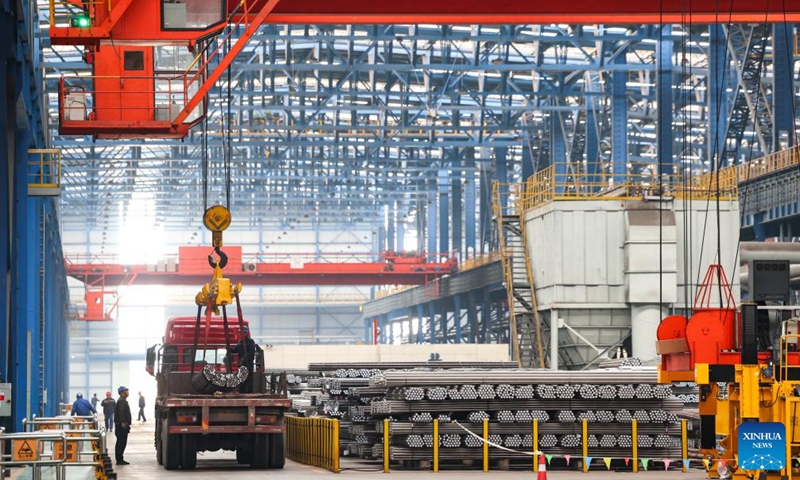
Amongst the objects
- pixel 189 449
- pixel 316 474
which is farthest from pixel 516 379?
pixel 189 449

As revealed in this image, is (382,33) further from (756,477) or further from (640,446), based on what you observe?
(756,477)

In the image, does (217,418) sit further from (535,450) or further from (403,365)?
(403,365)

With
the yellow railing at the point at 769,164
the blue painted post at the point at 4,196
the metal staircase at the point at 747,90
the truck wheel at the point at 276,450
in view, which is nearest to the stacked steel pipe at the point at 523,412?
the truck wheel at the point at 276,450

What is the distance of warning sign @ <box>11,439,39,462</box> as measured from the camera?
12.2 metres

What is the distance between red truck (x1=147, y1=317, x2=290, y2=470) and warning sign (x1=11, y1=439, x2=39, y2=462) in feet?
24.4

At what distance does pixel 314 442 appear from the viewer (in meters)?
22.7

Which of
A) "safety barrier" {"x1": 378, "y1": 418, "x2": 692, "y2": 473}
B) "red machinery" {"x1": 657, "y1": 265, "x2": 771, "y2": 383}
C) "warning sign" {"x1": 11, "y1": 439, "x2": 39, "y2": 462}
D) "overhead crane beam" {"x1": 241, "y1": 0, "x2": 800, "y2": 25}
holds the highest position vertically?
"overhead crane beam" {"x1": 241, "y1": 0, "x2": 800, "y2": 25}

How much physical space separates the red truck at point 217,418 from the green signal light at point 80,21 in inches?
218

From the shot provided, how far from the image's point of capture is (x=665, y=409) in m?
21.2

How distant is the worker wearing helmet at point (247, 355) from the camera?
2166cm

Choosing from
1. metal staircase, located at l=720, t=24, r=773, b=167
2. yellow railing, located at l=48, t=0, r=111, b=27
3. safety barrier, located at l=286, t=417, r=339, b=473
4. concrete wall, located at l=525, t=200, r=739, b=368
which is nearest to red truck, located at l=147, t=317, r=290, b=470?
safety barrier, located at l=286, t=417, r=339, b=473

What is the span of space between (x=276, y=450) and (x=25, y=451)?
8.73 metres

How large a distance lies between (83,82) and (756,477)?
39.5 metres

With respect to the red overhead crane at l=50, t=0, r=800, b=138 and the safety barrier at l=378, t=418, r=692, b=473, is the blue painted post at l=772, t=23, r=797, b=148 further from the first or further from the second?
the safety barrier at l=378, t=418, r=692, b=473
